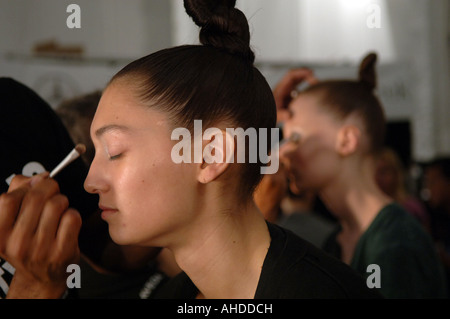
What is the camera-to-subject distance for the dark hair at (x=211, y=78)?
542mm

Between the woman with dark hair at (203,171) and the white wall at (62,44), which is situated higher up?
the white wall at (62,44)

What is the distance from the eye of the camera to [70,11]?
675 millimetres

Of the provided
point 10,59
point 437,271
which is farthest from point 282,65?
→ point 437,271

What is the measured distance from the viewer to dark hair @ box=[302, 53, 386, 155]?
106 cm

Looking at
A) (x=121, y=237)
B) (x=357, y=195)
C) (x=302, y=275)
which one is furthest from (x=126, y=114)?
(x=357, y=195)

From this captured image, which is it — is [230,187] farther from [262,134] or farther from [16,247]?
[16,247]

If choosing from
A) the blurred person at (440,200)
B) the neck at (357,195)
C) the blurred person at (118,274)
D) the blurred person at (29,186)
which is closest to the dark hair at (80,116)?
the blurred person at (118,274)

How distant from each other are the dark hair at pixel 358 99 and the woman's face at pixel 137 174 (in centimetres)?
60

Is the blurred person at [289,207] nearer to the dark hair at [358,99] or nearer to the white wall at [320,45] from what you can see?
the dark hair at [358,99]

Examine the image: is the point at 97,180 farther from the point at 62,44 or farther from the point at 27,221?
the point at 62,44

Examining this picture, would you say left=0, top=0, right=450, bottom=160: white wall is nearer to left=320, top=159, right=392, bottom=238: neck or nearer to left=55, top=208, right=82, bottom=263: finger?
left=320, top=159, right=392, bottom=238: neck

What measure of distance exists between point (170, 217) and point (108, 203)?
0.08m

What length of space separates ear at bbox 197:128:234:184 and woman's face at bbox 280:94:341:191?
1.74 ft

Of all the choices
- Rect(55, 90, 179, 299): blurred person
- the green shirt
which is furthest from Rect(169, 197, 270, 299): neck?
the green shirt
